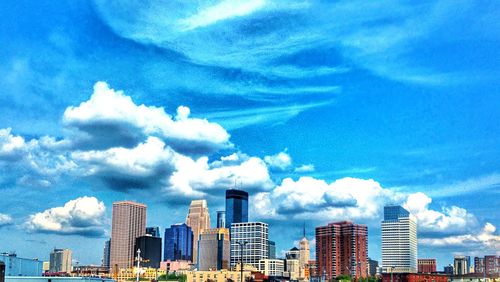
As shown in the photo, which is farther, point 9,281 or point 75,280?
point 75,280

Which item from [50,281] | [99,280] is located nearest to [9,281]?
[50,281]

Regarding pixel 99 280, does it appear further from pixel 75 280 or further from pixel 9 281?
pixel 9 281

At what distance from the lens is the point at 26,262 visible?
162 meters

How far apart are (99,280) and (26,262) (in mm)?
33235

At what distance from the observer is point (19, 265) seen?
513 feet

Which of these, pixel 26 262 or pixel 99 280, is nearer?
pixel 99 280

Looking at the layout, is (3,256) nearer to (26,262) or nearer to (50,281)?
(26,262)

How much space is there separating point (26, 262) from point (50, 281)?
45.5 metres

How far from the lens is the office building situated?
14850 cm

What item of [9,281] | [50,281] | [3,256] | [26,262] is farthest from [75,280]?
[26,262]

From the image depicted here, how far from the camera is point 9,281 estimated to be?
115 meters

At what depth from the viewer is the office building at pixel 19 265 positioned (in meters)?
148

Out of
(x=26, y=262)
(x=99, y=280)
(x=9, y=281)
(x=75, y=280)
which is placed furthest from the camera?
(x=26, y=262)

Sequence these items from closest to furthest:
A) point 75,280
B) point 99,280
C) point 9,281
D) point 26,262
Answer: point 9,281, point 75,280, point 99,280, point 26,262
